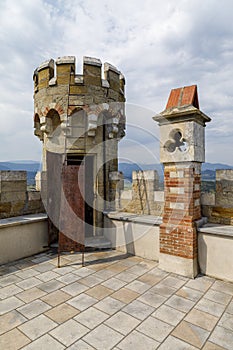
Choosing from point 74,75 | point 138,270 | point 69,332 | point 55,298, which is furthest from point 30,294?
point 74,75

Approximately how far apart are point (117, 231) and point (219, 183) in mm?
2628

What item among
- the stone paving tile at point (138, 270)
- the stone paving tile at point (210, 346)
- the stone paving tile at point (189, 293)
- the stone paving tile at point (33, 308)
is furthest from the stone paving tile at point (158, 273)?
the stone paving tile at point (33, 308)

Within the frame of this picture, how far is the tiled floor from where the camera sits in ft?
7.93

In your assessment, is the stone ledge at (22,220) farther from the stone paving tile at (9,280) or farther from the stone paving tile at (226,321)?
the stone paving tile at (226,321)

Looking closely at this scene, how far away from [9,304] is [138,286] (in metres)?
1.95

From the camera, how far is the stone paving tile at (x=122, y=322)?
8.55 ft

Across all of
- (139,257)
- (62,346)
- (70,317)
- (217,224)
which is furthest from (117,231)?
(62,346)

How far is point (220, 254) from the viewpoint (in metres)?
3.88

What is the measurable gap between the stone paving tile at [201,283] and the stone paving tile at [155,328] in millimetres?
1138

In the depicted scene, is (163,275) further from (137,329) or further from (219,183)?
(219,183)

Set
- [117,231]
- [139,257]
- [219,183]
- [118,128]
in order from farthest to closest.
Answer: [118,128] < [117,231] < [139,257] < [219,183]

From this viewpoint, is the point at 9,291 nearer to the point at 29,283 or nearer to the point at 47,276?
the point at 29,283

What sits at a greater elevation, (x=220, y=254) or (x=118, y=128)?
(x=118, y=128)

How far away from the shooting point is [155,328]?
2.62 m
